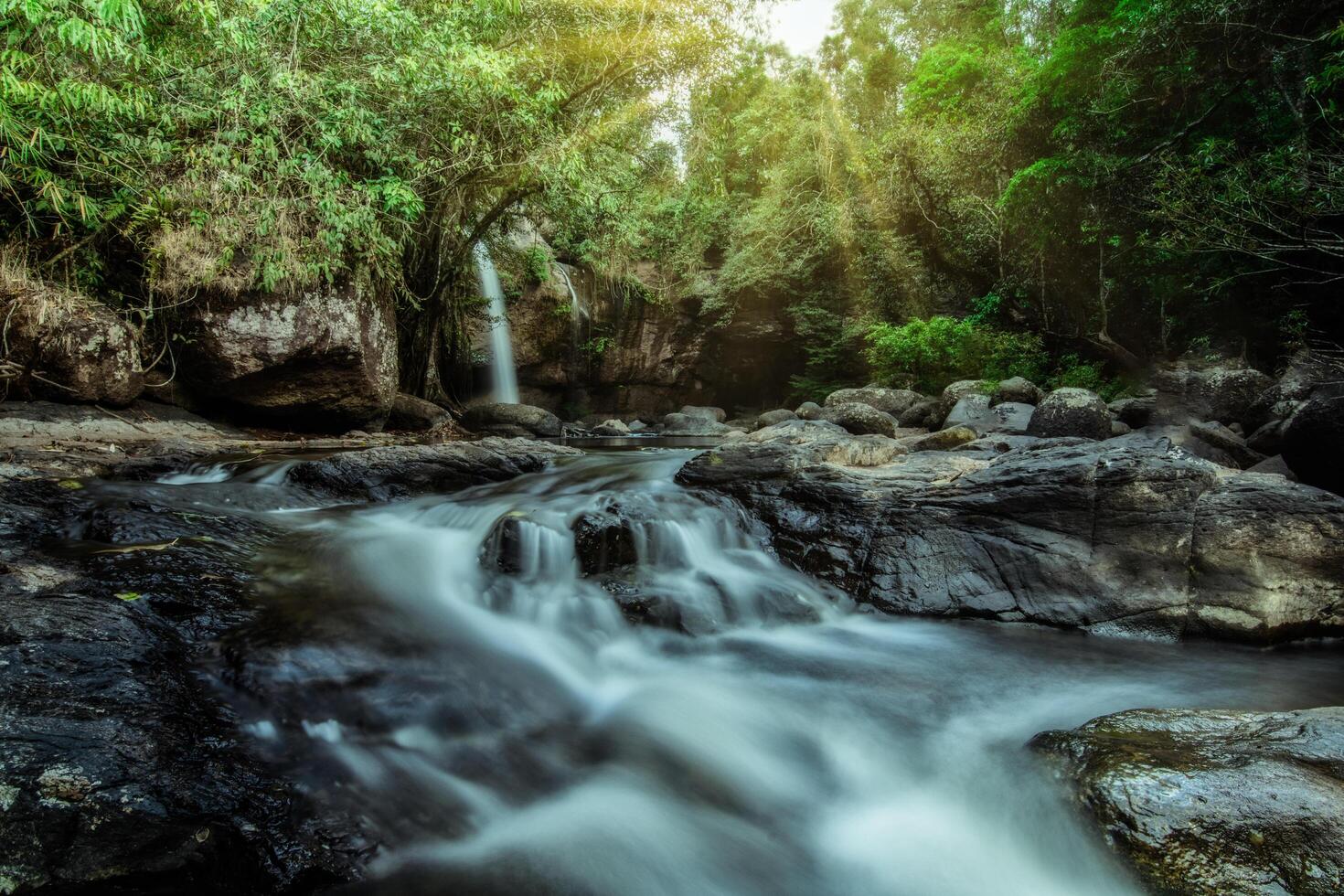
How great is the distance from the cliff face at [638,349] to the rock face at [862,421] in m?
9.09

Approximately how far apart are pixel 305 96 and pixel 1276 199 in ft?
38.4

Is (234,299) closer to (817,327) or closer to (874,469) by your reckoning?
(874,469)

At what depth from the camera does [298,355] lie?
8977 millimetres

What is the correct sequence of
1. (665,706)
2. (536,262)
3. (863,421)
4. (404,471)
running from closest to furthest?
(665,706)
(404,471)
(863,421)
(536,262)

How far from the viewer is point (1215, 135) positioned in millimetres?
9523

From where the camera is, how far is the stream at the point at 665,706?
206cm

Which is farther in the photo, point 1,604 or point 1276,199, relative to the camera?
point 1276,199

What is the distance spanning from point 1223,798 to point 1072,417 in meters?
8.46

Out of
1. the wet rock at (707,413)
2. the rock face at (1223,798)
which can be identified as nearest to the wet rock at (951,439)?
the rock face at (1223,798)

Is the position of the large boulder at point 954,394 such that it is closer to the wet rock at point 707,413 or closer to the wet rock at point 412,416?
the wet rock at point 707,413

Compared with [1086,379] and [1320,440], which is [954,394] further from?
[1320,440]

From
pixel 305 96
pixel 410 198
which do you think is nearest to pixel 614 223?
pixel 410 198

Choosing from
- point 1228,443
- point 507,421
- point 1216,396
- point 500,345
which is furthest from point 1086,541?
point 500,345

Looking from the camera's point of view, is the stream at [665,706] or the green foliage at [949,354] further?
the green foliage at [949,354]
